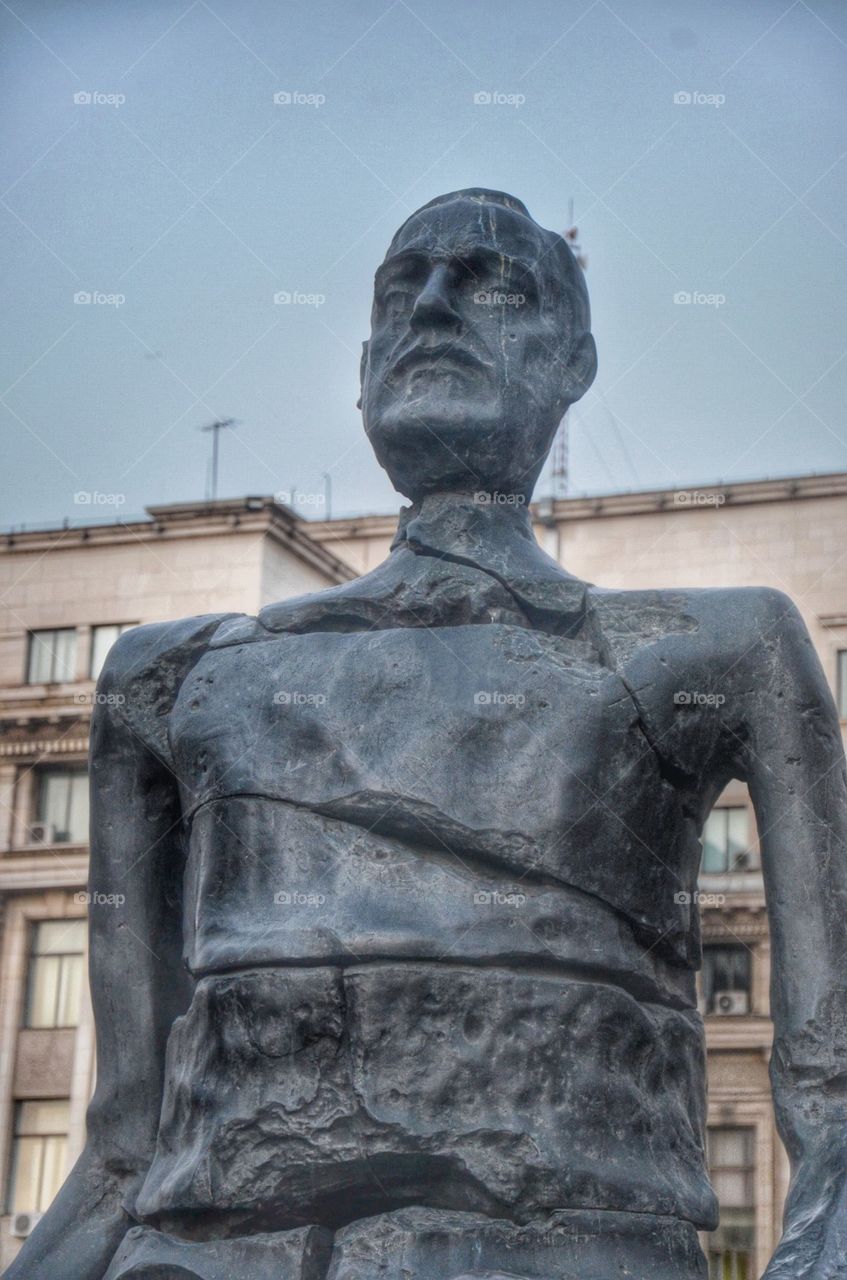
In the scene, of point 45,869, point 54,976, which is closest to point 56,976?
point 54,976

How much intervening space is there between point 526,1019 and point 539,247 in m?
1.97

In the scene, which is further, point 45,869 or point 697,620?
point 45,869

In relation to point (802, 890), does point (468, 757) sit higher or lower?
higher

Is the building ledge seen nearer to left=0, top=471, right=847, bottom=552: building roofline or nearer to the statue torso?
left=0, top=471, right=847, bottom=552: building roofline

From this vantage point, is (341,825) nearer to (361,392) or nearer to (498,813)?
(498,813)

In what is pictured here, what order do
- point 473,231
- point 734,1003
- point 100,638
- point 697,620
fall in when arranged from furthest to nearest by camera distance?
point 100,638 → point 734,1003 → point 473,231 → point 697,620

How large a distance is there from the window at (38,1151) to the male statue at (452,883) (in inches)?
1447

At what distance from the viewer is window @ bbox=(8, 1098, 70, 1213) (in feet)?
135

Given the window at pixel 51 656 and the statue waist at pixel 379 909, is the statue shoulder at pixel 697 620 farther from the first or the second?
the window at pixel 51 656

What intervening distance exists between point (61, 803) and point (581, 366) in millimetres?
38459

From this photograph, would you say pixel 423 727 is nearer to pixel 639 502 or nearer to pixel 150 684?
pixel 150 684

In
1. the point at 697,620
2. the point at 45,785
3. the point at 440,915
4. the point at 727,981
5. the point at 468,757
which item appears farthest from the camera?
the point at 45,785

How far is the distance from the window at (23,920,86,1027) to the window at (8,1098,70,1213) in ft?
5.14

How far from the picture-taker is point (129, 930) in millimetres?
5625
